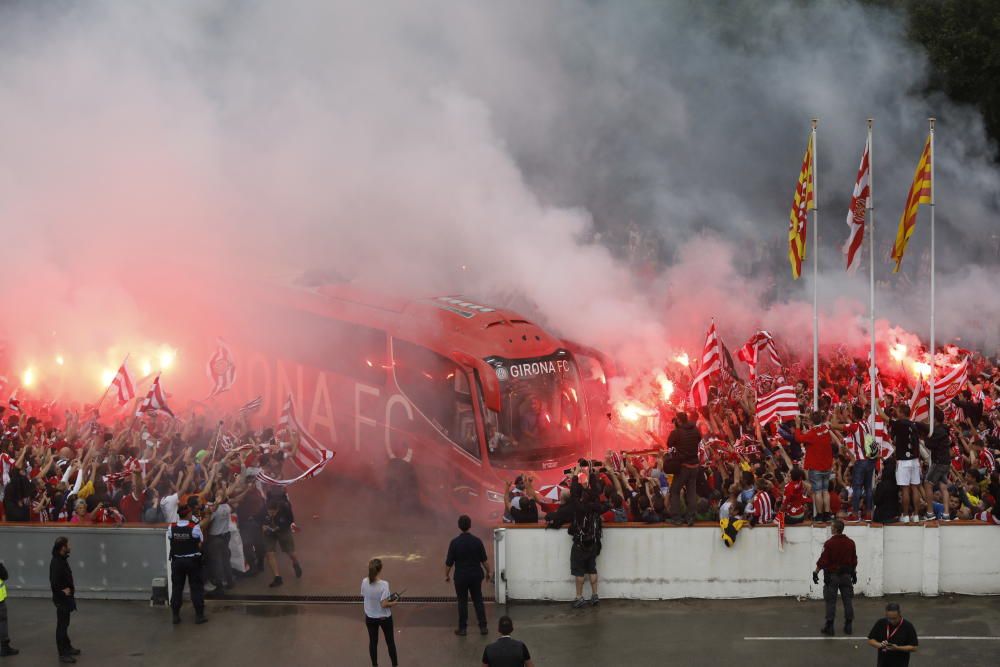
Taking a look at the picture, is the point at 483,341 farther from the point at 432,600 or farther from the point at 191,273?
the point at 191,273

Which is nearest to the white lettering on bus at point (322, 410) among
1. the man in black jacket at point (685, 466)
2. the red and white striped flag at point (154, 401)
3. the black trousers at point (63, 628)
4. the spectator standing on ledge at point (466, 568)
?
the red and white striped flag at point (154, 401)

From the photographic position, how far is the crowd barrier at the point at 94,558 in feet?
33.9

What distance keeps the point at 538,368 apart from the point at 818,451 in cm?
344

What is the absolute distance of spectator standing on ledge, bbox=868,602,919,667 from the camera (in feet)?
22.9

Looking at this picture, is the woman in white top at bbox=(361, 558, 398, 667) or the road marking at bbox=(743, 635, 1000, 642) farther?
the road marking at bbox=(743, 635, 1000, 642)

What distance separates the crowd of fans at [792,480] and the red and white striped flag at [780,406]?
0.24 metres

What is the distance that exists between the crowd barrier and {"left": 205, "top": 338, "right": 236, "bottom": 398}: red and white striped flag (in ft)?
15.5

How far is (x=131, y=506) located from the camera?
1100 centimetres

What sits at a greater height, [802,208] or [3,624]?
[802,208]

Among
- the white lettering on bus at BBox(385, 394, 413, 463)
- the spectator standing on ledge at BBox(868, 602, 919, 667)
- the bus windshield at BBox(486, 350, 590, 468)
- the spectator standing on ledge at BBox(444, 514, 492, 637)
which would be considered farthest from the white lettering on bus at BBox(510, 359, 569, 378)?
the spectator standing on ledge at BBox(868, 602, 919, 667)

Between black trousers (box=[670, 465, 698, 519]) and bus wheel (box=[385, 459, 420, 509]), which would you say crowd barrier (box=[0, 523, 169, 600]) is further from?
black trousers (box=[670, 465, 698, 519])

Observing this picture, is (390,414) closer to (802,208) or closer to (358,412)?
(358,412)

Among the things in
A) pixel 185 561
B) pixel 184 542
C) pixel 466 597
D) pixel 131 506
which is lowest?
pixel 466 597

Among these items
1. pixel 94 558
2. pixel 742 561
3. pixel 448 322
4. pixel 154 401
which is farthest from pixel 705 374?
pixel 94 558
